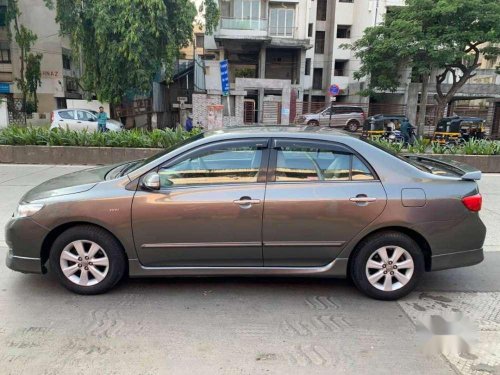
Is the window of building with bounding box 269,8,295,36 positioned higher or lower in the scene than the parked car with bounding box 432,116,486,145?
higher

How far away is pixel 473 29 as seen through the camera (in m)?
18.9

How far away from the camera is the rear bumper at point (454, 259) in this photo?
3.64 m

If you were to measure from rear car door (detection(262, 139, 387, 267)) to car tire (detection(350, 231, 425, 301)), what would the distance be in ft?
0.69

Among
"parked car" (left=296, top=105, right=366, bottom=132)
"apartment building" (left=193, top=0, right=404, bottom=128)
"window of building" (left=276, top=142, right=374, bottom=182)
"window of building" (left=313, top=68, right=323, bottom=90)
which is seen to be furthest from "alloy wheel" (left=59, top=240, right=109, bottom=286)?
"window of building" (left=313, top=68, right=323, bottom=90)

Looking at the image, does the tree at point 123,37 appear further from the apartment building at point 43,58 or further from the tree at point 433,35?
the tree at point 433,35

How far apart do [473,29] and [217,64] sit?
50.6ft

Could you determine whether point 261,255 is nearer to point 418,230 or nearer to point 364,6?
point 418,230

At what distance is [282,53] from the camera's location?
3366 centimetres

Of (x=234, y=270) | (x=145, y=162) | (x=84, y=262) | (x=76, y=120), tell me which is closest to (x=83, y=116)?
(x=76, y=120)

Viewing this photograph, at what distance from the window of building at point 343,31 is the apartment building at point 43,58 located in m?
22.2

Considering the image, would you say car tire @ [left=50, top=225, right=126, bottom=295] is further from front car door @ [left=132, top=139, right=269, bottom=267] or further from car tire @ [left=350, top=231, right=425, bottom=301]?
car tire @ [left=350, top=231, right=425, bottom=301]

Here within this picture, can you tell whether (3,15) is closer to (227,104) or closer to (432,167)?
(227,104)

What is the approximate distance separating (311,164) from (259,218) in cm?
71

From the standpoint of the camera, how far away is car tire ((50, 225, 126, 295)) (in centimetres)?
353
